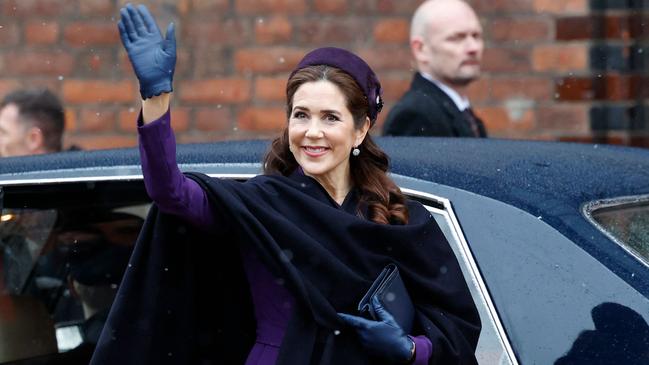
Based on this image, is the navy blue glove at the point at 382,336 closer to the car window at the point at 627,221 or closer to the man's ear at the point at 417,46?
the car window at the point at 627,221

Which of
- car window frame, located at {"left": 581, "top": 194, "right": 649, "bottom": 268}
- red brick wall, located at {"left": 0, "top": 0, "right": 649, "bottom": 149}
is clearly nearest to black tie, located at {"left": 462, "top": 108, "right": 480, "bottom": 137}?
red brick wall, located at {"left": 0, "top": 0, "right": 649, "bottom": 149}

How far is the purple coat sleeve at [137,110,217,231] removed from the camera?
8.35ft

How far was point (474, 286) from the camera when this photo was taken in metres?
2.75

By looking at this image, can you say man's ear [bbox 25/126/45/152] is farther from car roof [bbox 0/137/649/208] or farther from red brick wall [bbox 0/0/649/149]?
car roof [bbox 0/137/649/208]

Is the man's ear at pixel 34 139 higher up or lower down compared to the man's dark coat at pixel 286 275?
lower down

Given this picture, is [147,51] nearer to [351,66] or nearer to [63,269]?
[351,66]

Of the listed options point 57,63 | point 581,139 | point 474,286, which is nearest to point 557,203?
point 474,286

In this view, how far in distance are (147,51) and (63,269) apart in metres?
1.67

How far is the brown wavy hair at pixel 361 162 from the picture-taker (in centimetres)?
283

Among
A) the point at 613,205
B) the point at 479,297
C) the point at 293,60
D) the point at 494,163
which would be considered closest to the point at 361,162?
the point at 494,163

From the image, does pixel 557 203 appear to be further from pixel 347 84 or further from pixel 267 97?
pixel 267 97

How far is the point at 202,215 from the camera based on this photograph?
266cm

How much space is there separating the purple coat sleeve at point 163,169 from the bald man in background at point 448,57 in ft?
8.02

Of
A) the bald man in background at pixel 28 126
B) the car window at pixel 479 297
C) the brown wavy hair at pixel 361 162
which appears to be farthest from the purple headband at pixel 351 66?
the bald man in background at pixel 28 126
